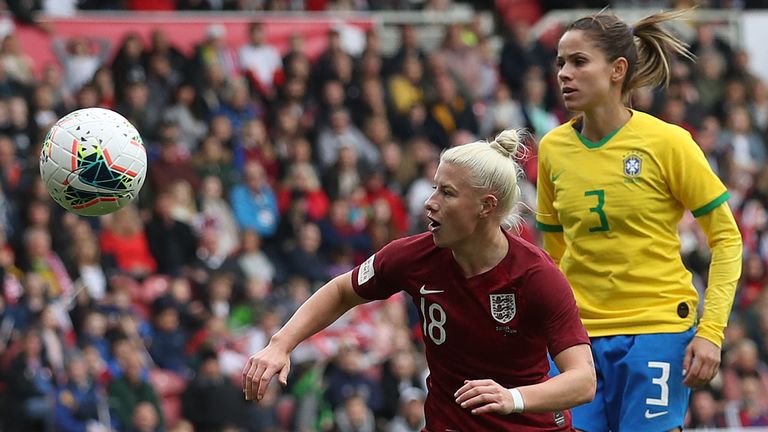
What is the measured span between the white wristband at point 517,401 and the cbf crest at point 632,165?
4.91 feet

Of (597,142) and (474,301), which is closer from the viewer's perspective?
(474,301)

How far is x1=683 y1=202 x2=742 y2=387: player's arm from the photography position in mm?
5891

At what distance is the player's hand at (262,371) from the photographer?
5121mm

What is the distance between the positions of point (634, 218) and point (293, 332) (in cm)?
160

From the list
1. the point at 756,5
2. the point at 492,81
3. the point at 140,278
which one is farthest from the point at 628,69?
the point at 756,5

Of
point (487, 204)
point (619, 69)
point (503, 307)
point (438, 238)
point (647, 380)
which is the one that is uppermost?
point (619, 69)

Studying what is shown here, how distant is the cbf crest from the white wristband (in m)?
1.50

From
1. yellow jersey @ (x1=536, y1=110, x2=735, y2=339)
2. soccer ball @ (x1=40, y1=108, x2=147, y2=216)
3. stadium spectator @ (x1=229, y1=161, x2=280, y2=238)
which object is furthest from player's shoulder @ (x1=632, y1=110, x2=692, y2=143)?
stadium spectator @ (x1=229, y1=161, x2=280, y2=238)

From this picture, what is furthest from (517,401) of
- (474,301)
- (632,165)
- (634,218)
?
(632,165)

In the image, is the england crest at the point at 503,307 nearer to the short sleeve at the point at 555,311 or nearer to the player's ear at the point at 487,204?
the short sleeve at the point at 555,311

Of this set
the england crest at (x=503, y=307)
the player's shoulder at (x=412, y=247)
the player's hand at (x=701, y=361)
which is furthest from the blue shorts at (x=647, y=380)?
the player's shoulder at (x=412, y=247)

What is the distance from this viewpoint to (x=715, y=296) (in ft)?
19.6

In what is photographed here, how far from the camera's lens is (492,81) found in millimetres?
16078

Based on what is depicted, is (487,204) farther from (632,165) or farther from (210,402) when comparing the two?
(210,402)
